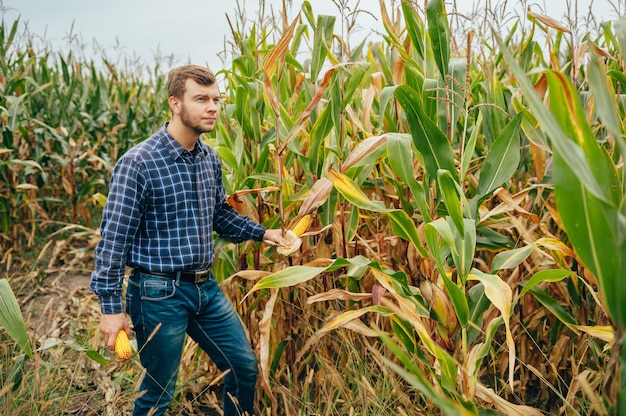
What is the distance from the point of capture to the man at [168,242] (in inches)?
85.1

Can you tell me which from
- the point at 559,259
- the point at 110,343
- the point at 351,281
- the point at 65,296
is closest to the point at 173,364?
the point at 110,343

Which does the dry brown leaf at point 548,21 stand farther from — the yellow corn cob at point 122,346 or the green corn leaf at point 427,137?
the yellow corn cob at point 122,346

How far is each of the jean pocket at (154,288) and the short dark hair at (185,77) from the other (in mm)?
702

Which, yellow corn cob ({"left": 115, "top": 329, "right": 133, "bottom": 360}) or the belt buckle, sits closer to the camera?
yellow corn cob ({"left": 115, "top": 329, "right": 133, "bottom": 360})

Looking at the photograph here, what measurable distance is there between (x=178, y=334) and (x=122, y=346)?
219mm

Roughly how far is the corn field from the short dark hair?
0.23 m

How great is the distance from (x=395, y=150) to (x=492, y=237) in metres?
0.60

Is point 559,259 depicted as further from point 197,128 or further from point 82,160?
point 82,160

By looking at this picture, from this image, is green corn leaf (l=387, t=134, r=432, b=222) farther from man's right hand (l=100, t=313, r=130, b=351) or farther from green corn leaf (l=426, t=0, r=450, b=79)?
man's right hand (l=100, t=313, r=130, b=351)

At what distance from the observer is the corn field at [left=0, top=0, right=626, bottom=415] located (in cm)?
167

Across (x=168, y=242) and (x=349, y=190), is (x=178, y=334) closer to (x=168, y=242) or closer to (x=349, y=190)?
(x=168, y=242)

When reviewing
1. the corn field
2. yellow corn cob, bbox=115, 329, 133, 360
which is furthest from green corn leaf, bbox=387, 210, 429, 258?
yellow corn cob, bbox=115, 329, 133, 360

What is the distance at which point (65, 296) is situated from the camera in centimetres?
429

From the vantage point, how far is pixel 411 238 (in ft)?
6.35
